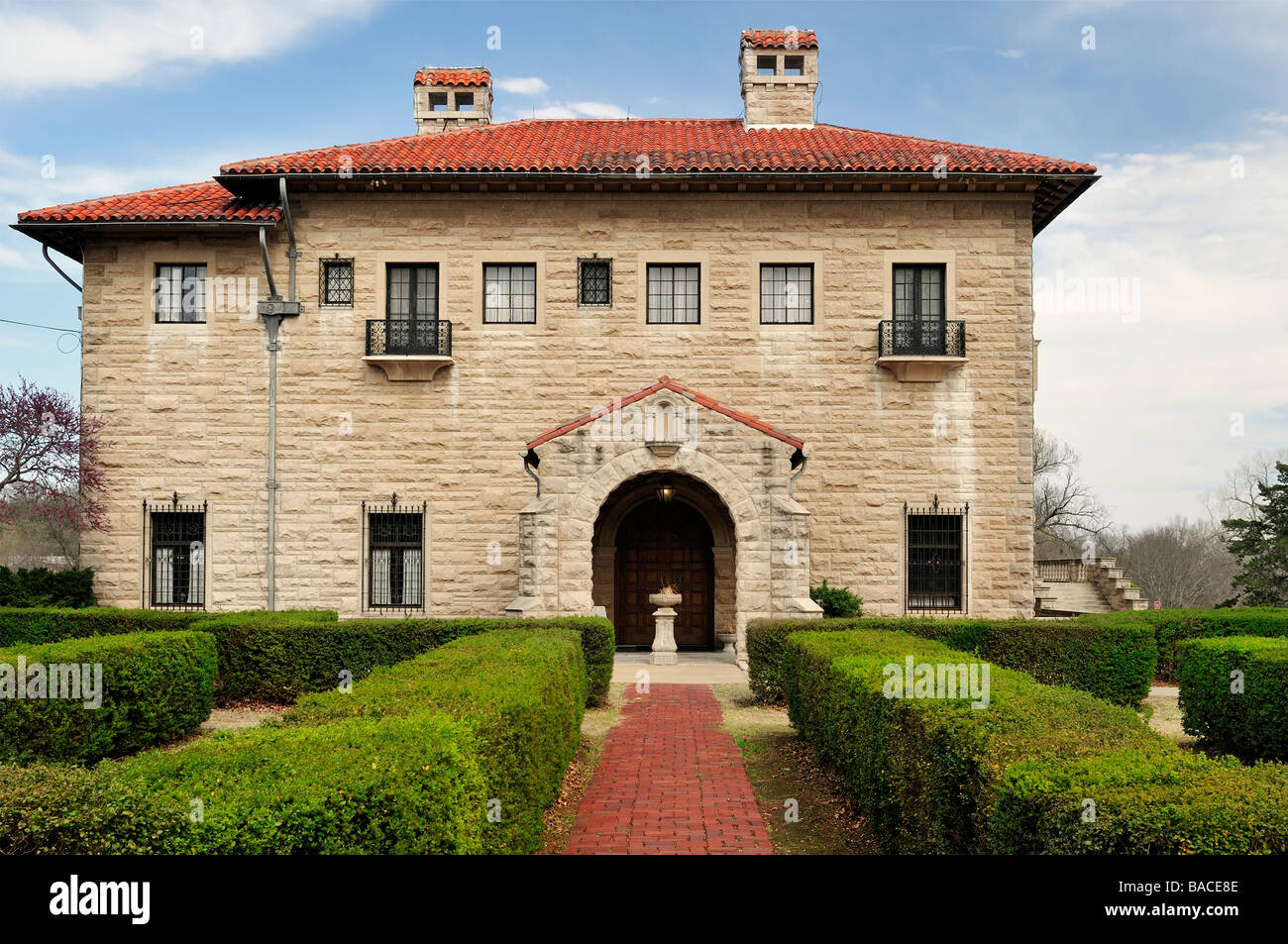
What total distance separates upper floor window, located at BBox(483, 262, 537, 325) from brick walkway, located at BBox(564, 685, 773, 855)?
9.52m

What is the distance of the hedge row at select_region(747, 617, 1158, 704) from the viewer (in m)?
14.2

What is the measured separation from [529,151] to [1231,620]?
16.2 meters

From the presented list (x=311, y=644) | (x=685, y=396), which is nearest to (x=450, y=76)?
(x=685, y=396)

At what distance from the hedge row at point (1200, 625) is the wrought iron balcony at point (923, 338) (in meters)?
6.03

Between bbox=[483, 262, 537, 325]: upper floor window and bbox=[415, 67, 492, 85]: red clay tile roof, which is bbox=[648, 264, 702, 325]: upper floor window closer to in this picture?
bbox=[483, 262, 537, 325]: upper floor window

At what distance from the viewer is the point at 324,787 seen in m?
4.18

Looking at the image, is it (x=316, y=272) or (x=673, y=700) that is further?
(x=316, y=272)

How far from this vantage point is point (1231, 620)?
55.9 ft

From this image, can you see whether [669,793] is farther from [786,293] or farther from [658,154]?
[658,154]

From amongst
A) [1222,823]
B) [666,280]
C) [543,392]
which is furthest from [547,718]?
[666,280]

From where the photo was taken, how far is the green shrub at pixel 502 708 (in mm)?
6039

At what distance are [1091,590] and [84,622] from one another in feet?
82.2

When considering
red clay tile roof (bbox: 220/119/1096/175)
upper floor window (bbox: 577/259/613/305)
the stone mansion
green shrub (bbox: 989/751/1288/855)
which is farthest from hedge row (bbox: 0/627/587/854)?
red clay tile roof (bbox: 220/119/1096/175)
